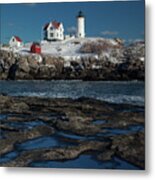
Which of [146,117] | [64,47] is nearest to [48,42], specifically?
[64,47]

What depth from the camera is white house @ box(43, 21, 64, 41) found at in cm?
203

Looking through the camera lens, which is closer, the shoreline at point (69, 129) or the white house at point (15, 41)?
the shoreline at point (69, 129)

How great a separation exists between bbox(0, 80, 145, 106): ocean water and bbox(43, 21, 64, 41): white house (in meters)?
0.19

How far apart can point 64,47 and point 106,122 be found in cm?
37

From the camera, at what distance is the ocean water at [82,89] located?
198 cm

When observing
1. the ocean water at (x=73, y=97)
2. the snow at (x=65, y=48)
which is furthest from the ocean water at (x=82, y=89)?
the snow at (x=65, y=48)

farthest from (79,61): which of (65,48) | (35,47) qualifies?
(35,47)

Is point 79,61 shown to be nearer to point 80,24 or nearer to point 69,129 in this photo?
point 80,24

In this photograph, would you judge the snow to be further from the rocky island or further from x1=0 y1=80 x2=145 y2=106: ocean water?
x1=0 y1=80 x2=145 y2=106: ocean water

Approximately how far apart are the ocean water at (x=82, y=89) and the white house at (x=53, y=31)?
0.63ft

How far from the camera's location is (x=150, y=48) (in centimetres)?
196

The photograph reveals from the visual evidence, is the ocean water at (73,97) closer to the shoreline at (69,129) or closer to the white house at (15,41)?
the shoreline at (69,129)

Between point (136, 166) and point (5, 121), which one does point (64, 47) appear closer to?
point (5, 121)

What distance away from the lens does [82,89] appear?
6.66 ft
